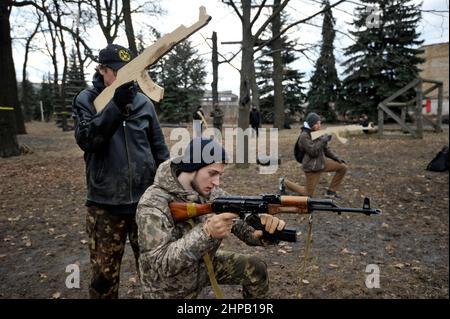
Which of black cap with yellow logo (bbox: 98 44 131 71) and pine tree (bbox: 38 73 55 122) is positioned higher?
pine tree (bbox: 38 73 55 122)

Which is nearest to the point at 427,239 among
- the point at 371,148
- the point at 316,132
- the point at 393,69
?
the point at 316,132

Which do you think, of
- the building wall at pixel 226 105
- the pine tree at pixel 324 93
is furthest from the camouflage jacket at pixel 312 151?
the building wall at pixel 226 105

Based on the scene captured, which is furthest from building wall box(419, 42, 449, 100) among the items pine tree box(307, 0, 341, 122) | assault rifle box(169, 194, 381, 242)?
assault rifle box(169, 194, 381, 242)

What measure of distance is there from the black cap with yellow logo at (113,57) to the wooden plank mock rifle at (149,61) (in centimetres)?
15

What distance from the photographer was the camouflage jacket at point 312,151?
644 cm

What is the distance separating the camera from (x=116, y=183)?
273 cm

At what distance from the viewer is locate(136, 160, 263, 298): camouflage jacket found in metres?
2.20

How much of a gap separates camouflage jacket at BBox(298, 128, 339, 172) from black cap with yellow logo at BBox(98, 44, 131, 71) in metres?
4.39

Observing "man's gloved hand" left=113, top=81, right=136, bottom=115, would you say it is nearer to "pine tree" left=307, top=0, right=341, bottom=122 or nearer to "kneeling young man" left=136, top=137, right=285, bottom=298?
"kneeling young man" left=136, top=137, right=285, bottom=298

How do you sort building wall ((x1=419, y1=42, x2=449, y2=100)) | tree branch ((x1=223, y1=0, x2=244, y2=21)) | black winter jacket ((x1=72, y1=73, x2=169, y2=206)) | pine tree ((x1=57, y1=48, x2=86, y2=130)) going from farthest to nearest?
building wall ((x1=419, y1=42, x2=449, y2=100)), pine tree ((x1=57, y1=48, x2=86, y2=130)), tree branch ((x1=223, y1=0, x2=244, y2=21)), black winter jacket ((x1=72, y1=73, x2=169, y2=206))

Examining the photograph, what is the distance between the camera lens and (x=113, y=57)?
2643 millimetres

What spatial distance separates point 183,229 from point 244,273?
628mm

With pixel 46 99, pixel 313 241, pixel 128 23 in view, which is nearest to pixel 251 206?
pixel 313 241
